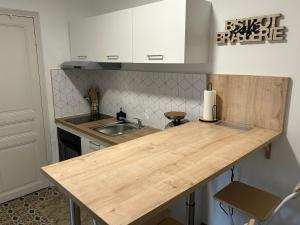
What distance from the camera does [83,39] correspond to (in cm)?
264

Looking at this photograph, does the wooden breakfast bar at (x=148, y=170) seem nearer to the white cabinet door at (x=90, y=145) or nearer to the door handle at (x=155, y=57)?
the door handle at (x=155, y=57)

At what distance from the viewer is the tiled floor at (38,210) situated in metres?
2.35

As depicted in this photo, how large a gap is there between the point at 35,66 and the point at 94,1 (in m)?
1.06

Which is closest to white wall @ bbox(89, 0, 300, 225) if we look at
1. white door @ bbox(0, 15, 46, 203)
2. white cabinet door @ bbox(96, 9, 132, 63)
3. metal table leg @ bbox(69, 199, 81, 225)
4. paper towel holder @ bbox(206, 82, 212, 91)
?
paper towel holder @ bbox(206, 82, 212, 91)

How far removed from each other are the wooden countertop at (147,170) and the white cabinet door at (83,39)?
4.48ft

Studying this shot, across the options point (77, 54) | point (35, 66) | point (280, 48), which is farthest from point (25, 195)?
point (280, 48)

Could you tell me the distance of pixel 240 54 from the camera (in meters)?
1.80

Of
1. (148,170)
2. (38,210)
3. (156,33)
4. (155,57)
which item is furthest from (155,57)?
(38,210)

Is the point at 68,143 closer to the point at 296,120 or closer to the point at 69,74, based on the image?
the point at 69,74

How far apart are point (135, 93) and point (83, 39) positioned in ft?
2.61

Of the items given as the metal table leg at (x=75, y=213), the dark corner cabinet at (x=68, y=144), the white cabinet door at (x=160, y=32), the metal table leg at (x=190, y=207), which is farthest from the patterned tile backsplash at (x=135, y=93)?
the metal table leg at (x=75, y=213)

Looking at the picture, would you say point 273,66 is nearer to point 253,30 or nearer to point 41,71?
point 253,30

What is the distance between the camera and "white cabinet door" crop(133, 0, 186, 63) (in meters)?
1.71

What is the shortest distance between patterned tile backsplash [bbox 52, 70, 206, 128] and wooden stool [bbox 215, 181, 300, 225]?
0.72 m
